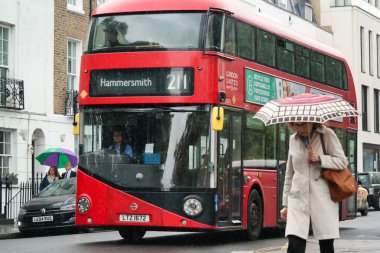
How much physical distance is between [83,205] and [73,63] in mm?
17064

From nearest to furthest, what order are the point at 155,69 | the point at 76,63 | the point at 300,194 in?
the point at 300,194, the point at 155,69, the point at 76,63

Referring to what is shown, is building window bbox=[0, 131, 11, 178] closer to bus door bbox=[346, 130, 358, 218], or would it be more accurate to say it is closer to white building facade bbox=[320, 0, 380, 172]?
bus door bbox=[346, 130, 358, 218]

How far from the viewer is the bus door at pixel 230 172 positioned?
16.7m

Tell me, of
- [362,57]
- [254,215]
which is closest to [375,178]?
[362,57]

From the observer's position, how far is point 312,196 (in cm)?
866

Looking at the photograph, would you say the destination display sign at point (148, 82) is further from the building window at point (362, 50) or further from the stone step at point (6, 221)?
the building window at point (362, 50)

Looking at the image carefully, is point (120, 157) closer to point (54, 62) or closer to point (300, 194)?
point (300, 194)

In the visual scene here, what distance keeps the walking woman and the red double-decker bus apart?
7.32 m

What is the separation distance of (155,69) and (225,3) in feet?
6.29

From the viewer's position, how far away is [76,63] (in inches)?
1314

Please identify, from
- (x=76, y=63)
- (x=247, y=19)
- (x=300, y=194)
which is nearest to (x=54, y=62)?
(x=76, y=63)

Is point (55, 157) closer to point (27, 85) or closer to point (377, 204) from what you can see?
point (27, 85)

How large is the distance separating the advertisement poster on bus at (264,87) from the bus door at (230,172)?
765mm

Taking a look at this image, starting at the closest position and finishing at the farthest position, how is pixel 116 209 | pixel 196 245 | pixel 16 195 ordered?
pixel 116 209 → pixel 196 245 → pixel 16 195
